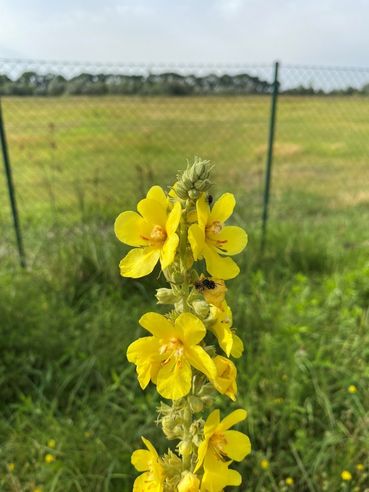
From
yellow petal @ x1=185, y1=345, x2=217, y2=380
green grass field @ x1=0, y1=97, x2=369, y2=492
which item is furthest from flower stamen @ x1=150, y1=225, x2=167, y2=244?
green grass field @ x1=0, y1=97, x2=369, y2=492

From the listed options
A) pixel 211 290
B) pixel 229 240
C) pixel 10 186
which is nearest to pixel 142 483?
pixel 211 290

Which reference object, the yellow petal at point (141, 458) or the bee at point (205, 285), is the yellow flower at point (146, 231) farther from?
the yellow petal at point (141, 458)

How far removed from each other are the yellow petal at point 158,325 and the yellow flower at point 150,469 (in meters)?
0.24

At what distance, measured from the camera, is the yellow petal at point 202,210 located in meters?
0.91

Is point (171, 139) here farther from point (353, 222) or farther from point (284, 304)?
point (284, 304)

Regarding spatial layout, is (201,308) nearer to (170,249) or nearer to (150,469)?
(170,249)

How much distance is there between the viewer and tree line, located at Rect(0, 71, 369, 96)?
462 centimetres

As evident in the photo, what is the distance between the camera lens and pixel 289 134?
349 inches

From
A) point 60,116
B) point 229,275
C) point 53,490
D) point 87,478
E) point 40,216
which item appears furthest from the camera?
point 40,216

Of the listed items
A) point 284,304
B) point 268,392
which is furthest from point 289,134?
point 268,392

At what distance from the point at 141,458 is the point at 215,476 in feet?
0.61

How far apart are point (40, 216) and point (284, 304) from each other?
11.6ft

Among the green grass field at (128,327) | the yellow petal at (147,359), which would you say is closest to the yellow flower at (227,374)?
the yellow petal at (147,359)

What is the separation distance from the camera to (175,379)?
914mm
